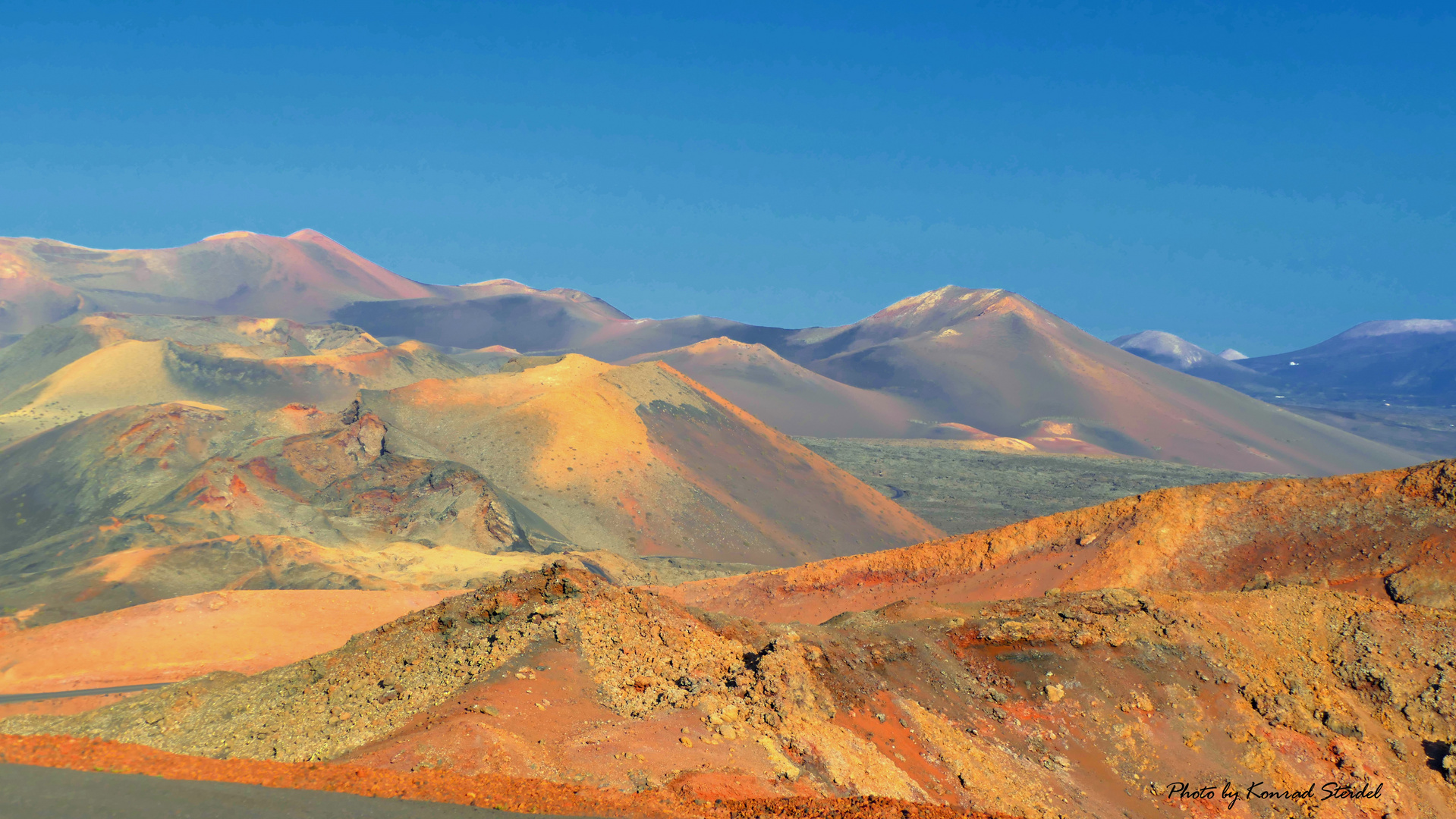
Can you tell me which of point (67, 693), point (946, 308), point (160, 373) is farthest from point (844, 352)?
point (67, 693)

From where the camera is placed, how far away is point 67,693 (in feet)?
66.7

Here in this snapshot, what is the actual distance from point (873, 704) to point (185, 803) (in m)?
9.79

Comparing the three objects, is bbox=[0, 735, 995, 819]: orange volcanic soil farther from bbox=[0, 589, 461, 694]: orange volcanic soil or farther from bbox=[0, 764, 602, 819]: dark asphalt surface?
bbox=[0, 589, 461, 694]: orange volcanic soil

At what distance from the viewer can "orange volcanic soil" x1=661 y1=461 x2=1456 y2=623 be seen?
22.2 m

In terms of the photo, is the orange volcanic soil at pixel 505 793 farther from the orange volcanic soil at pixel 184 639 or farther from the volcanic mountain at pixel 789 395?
the volcanic mountain at pixel 789 395

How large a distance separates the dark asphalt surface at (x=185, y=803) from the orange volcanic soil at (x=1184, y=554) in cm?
1708

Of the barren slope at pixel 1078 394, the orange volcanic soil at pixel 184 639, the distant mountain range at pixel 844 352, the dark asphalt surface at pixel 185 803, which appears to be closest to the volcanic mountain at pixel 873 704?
the dark asphalt surface at pixel 185 803

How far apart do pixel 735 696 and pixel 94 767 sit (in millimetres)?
8533

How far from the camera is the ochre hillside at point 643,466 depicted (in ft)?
165

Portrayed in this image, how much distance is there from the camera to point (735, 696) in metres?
14.2

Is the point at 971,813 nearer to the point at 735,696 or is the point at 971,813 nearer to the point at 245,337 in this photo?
the point at 735,696

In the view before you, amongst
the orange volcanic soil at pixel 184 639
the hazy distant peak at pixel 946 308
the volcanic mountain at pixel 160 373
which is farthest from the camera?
the hazy distant peak at pixel 946 308

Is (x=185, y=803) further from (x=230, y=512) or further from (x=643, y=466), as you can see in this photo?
(x=643, y=466)

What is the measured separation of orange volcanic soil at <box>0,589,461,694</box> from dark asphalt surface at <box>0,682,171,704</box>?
11.1 inches
